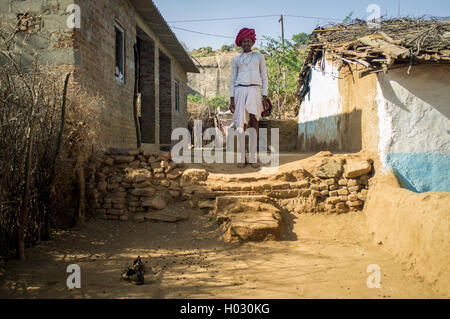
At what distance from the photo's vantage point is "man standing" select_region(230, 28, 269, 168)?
484 cm

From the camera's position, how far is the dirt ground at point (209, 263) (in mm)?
2406

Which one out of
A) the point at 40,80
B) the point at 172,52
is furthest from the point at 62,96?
the point at 172,52

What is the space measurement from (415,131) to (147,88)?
6.30 meters

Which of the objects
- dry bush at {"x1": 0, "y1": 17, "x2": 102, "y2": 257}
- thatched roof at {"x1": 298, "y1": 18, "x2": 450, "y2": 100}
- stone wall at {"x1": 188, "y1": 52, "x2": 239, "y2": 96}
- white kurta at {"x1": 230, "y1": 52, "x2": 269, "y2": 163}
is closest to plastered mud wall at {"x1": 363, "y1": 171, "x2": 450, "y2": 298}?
thatched roof at {"x1": 298, "y1": 18, "x2": 450, "y2": 100}

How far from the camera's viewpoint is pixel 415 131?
423cm

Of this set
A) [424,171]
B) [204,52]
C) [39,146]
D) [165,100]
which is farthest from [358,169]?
[204,52]

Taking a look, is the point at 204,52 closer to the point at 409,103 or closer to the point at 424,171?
the point at 409,103

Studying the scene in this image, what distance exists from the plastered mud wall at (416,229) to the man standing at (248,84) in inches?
76.7

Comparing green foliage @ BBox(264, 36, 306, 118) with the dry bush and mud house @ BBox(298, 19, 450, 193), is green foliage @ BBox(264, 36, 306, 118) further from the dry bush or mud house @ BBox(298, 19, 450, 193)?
the dry bush

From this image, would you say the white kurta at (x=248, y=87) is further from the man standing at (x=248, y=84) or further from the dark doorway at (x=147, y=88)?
the dark doorway at (x=147, y=88)

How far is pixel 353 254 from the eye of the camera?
331 cm

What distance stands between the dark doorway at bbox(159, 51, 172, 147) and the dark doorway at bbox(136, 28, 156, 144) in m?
1.41

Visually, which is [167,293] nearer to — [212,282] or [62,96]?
[212,282]

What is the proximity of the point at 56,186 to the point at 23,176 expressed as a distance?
600mm
